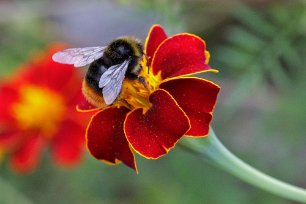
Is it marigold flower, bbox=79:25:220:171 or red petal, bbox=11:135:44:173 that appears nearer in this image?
marigold flower, bbox=79:25:220:171

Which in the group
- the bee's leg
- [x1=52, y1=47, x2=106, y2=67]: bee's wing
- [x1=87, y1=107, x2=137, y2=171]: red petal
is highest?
[x1=52, y1=47, x2=106, y2=67]: bee's wing

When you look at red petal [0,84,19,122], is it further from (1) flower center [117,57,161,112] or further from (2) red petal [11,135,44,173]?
(1) flower center [117,57,161,112]

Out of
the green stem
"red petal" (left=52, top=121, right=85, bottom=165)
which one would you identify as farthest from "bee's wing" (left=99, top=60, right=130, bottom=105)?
"red petal" (left=52, top=121, right=85, bottom=165)

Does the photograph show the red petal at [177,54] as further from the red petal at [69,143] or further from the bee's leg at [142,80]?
the red petal at [69,143]

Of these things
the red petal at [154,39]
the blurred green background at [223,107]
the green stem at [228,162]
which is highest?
the red petal at [154,39]

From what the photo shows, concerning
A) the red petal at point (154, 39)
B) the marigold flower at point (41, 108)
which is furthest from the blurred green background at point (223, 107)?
the red petal at point (154, 39)

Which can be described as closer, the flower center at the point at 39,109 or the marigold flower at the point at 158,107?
the marigold flower at the point at 158,107

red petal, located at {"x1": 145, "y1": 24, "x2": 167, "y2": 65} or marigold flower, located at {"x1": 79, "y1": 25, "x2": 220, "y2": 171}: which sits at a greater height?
red petal, located at {"x1": 145, "y1": 24, "x2": 167, "y2": 65}

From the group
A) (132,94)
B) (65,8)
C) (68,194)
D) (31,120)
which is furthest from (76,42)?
(132,94)
